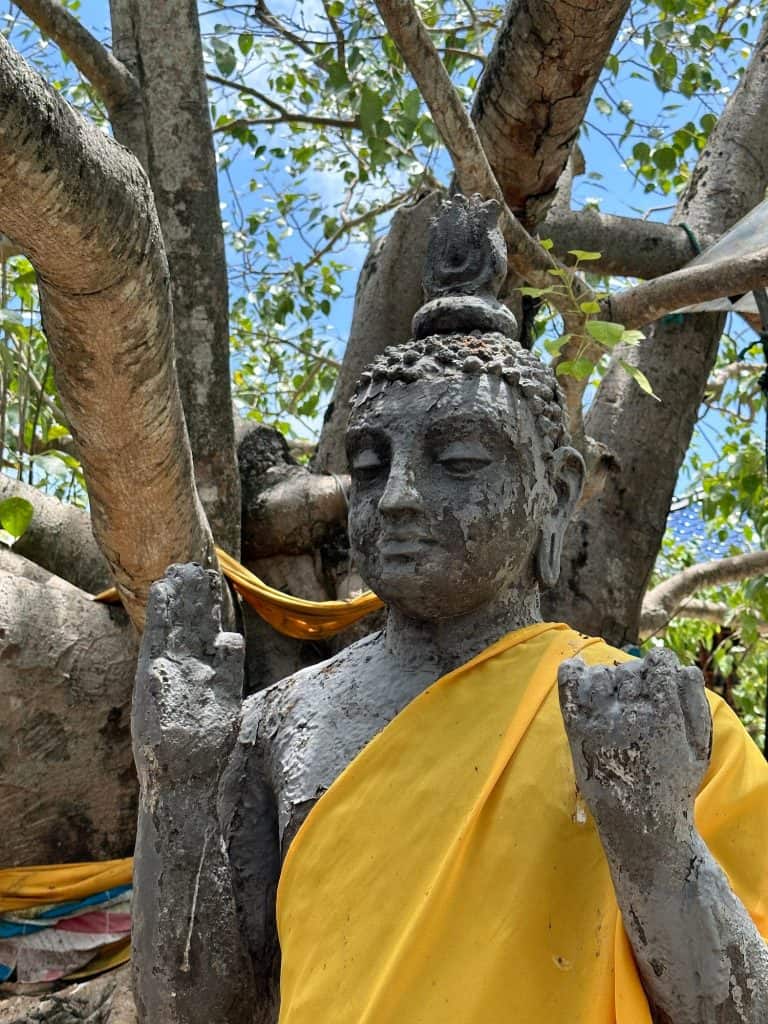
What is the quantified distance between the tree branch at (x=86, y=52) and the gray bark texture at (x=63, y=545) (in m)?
1.60

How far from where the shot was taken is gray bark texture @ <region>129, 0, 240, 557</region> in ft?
13.5

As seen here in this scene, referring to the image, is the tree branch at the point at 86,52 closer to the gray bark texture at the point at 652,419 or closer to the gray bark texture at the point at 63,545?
→ the gray bark texture at the point at 63,545

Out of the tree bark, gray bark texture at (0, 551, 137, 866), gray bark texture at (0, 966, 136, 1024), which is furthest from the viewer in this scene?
the tree bark

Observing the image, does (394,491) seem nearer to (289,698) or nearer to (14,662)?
(289,698)

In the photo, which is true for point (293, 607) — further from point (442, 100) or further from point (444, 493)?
point (444, 493)

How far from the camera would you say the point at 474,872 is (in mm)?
1993

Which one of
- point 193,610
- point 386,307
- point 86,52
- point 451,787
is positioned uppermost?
point 86,52

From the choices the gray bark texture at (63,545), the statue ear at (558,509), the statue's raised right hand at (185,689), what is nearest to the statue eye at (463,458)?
the statue ear at (558,509)

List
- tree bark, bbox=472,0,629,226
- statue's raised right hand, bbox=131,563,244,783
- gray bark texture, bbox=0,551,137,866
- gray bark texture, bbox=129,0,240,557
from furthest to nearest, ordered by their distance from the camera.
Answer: gray bark texture, bbox=129,0,240,557, tree bark, bbox=472,0,629,226, gray bark texture, bbox=0,551,137,866, statue's raised right hand, bbox=131,563,244,783

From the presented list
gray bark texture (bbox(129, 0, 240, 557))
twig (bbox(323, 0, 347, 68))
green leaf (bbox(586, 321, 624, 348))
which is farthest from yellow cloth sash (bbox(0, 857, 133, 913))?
twig (bbox(323, 0, 347, 68))

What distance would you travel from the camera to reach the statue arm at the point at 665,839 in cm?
176

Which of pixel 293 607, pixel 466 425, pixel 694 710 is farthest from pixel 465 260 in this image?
pixel 293 607

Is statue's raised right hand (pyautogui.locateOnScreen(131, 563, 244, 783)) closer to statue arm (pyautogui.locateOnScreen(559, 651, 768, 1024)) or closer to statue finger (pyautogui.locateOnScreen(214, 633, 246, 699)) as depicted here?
statue finger (pyautogui.locateOnScreen(214, 633, 246, 699))

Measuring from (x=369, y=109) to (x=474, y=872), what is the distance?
3409 millimetres
